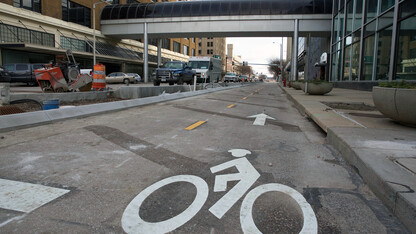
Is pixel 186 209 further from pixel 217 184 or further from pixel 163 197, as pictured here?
pixel 217 184

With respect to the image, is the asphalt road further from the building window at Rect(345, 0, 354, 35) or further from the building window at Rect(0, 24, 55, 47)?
the building window at Rect(0, 24, 55, 47)

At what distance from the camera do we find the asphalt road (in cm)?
282

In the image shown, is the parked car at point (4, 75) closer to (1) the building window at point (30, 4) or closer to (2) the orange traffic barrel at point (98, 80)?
(1) the building window at point (30, 4)

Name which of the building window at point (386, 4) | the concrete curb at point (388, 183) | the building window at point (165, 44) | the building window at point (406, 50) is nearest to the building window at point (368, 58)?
the building window at point (386, 4)

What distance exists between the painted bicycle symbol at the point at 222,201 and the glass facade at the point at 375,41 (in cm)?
1465

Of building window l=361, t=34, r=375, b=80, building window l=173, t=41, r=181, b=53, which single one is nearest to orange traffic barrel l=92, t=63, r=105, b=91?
building window l=361, t=34, r=375, b=80

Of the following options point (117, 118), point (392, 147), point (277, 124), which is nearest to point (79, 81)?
point (117, 118)

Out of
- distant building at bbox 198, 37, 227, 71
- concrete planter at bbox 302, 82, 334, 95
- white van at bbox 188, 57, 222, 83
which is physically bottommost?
concrete planter at bbox 302, 82, 334, 95

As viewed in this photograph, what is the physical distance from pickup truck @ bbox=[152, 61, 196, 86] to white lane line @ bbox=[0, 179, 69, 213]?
71.9ft

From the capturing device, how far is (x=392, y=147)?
4.74 m

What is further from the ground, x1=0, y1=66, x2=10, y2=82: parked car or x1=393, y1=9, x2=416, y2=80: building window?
x1=393, y1=9, x2=416, y2=80: building window

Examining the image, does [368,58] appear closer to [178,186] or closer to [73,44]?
[178,186]

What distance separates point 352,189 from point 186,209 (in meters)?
2.09

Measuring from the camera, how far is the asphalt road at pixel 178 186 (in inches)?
111
